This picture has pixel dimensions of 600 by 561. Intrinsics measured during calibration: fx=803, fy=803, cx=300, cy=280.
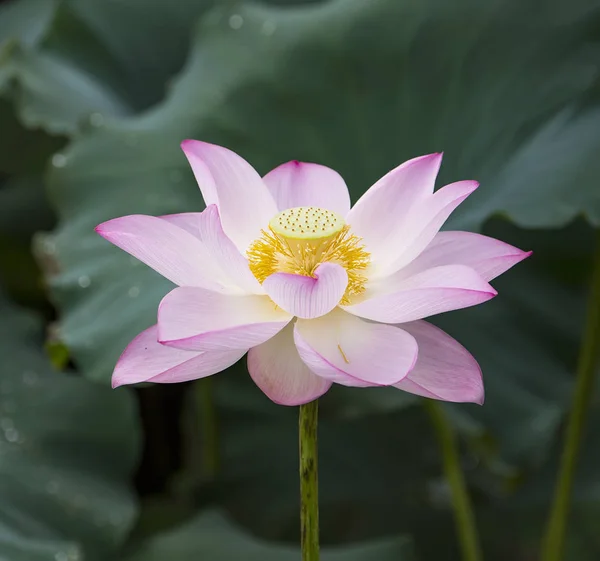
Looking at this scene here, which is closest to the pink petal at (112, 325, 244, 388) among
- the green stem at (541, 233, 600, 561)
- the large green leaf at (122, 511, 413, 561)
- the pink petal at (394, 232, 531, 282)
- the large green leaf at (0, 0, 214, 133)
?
the pink petal at (394, 232, 531, 282)

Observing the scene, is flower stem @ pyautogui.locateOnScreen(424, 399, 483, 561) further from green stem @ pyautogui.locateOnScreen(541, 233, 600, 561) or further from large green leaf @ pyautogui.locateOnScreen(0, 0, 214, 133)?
large green leaf @ pyautogui.locateOnScreen(0, 0, 214, 133)

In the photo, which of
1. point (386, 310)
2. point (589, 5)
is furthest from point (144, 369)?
point (589, 5)

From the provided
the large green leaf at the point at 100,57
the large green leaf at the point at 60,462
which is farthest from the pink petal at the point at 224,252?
the large green leaf at the point at 100,57

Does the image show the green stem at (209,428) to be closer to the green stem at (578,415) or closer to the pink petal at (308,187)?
the green stem at (578,415)

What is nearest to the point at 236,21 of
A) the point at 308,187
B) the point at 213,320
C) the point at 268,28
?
the point at 268,28

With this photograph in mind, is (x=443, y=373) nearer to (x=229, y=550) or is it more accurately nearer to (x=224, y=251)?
(x=224, y=251)
